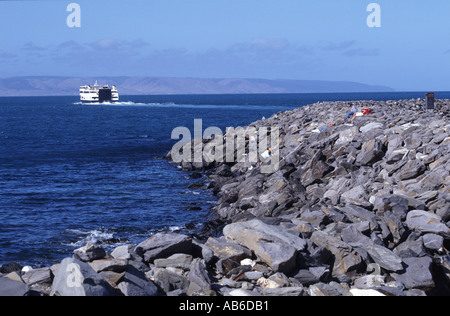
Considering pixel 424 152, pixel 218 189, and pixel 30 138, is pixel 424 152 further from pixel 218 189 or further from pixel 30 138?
pixel 30 138

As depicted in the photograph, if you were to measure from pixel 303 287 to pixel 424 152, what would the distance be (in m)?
9.42

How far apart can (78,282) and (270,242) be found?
3.21 meters

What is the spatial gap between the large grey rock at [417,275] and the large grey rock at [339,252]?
2.07 feet

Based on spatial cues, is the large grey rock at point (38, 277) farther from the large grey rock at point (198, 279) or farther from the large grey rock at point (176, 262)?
the large grey rock at point (198, 279)

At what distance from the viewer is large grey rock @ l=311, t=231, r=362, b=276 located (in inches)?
321

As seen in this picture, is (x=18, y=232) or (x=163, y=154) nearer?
(x=18, y=232)

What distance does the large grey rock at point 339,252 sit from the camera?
8.15m

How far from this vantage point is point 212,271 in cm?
814

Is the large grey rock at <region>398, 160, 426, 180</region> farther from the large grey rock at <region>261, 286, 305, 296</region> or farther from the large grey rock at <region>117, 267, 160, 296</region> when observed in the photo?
the large grey rock at <region>117, 267, 160, 296</region>

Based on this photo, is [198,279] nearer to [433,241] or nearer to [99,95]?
[433,241]

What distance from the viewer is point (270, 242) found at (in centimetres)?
832

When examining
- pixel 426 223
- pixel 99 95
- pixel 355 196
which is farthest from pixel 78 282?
pixel 99 95

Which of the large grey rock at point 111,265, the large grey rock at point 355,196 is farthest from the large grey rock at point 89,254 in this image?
the large grey rock at point 355,196

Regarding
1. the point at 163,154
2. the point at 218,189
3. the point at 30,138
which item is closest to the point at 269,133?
the point at 163,154
